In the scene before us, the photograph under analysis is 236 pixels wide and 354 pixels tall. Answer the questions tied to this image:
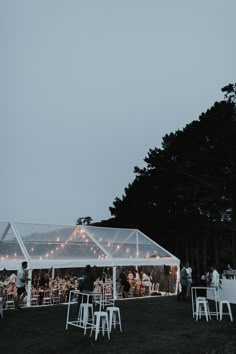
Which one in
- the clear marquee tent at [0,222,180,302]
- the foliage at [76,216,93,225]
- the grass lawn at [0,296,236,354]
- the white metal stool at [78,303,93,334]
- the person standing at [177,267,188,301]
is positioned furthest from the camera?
the foliage at [76,216,93,225]

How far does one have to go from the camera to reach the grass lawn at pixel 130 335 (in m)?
6.83

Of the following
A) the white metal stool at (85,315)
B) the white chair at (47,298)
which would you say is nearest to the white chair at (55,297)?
the white chair at (47,298)

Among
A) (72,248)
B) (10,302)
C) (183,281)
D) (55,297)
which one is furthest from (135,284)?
(10,302)

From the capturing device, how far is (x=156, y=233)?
31.1 meters

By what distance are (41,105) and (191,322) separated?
36882 millimetres

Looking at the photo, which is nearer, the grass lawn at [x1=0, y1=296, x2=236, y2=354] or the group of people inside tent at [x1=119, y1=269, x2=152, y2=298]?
the grass lawn at [x1=0, y1=296, x2=236, y2=354]

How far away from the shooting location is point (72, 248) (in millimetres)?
16312

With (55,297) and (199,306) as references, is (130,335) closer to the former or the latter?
(199,306)

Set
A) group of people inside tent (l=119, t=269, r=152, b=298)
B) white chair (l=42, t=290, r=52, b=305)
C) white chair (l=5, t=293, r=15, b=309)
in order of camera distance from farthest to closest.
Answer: group of people inside tent (l=119, t=269, r=152, b=298) → white chair (l=42, t=290, r=52, b=305) → white chair (l=5, t=293, r=15, b=309)

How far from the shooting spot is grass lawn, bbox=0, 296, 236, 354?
6.83 meters

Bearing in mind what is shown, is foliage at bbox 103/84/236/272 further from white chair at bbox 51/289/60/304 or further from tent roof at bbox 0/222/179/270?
white chair at bbox 51/289/60/304

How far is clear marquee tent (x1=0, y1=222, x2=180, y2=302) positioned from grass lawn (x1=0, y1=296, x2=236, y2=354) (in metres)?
2.98

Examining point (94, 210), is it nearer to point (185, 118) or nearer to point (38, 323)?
point (185, 118)

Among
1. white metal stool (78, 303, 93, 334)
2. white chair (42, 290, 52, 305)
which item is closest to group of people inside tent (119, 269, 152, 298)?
white chair (42, 290, 52, 305)
